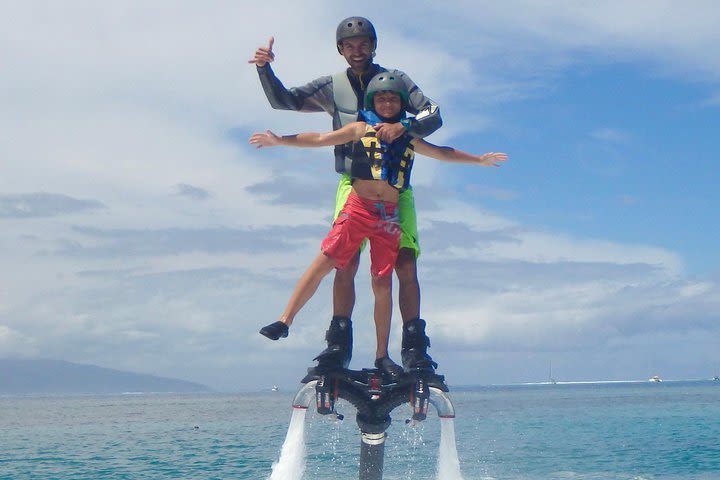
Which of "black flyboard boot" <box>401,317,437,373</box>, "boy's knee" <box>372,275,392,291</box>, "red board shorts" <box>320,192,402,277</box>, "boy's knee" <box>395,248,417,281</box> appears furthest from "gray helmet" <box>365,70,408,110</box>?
"black flyboard boot" <box>401,317,437,373</box>

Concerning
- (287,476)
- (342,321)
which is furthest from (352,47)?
(287,476)

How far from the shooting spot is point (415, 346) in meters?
7.89

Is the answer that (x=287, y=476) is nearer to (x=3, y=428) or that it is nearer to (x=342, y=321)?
(x=342, y=321)

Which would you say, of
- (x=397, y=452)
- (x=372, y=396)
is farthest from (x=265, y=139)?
(x=397, y=452)

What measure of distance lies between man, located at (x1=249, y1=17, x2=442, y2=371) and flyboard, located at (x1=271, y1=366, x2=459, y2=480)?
13cm

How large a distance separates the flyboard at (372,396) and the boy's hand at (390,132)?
6.83ft

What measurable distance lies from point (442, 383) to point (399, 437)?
42873mm

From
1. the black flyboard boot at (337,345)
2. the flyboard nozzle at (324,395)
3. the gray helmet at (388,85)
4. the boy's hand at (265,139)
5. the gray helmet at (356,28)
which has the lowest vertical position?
the flyboard nozzle at (324,395)

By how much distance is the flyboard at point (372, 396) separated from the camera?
775 cm

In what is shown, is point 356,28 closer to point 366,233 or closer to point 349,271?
point 366,233

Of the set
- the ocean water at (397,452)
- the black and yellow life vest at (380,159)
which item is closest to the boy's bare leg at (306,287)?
the black and yellow life vest at (380,159)

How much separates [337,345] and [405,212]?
1368mm

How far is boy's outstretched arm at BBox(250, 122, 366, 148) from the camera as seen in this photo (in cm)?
739

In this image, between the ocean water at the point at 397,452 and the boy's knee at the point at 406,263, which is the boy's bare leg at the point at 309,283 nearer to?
the boy's knee at the point at 406,263
